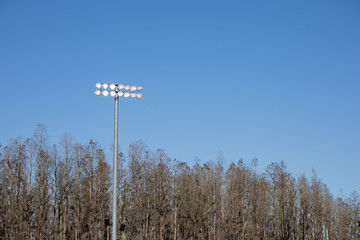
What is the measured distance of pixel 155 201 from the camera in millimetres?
47500

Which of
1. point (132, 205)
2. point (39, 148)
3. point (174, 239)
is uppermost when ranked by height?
point (39, 148)

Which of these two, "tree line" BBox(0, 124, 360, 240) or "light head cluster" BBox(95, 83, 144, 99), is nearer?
"light head cluster" BBox(95, 83, 144, 99)

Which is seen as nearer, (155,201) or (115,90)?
(115,90)

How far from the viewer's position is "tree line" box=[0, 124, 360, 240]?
132ft

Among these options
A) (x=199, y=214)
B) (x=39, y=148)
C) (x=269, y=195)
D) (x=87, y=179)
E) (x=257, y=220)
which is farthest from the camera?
(x=269, y=195)

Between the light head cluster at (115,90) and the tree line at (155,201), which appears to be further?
the tree line at (155,201)

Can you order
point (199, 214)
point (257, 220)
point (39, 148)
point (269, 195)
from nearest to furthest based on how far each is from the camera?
point (39, 148) < point (199, 214) < point (257, 220) < point (269, 195)

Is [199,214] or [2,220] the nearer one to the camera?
[2,220]

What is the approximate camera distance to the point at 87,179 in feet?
148

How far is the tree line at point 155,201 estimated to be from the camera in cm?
4016

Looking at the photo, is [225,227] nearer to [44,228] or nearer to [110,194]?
[110,194]

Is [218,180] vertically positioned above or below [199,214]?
above

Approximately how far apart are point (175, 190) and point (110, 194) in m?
8.17

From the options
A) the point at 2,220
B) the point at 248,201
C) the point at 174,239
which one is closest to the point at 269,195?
the point at 248,201
